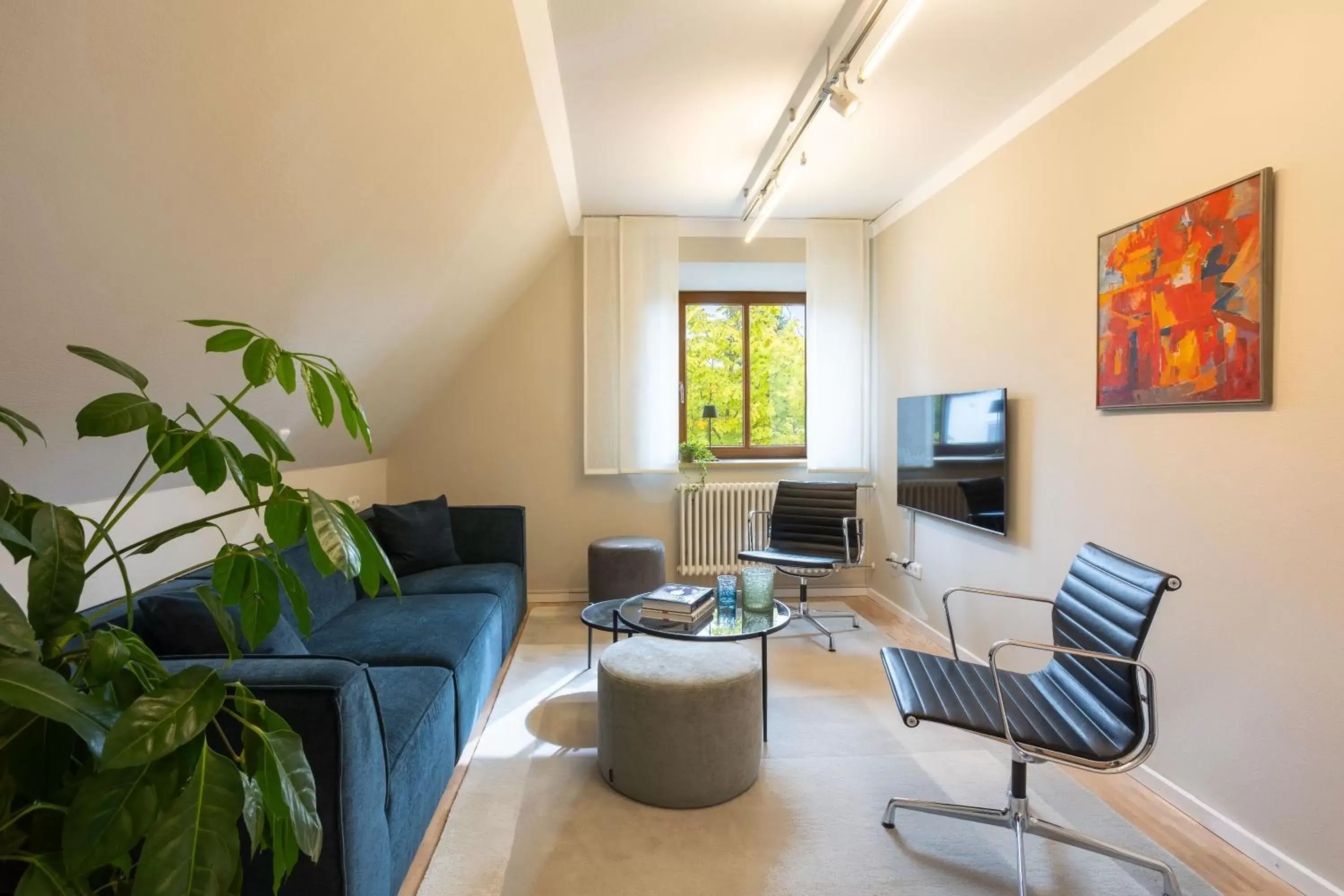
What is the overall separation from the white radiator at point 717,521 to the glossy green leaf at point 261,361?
4037mm

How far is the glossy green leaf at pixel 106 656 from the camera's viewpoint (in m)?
0.79

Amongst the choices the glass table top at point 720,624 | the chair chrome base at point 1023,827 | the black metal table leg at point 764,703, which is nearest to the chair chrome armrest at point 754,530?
the glass table top at point 720,624

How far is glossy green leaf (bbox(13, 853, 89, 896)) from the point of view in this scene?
2.26 feet

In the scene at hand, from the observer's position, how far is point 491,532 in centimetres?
428

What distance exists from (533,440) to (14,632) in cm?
427

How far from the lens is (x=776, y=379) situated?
5414 millimetres

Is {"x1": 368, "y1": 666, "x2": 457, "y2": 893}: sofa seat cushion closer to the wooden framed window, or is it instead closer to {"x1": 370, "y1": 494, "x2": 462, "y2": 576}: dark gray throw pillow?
{"x1": 370, "y1": 494, "x2": 462, "y2": 576}: dark gray throw pillow

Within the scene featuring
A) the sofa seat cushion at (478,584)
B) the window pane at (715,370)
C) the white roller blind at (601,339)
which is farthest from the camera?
the window pane at (715,370)

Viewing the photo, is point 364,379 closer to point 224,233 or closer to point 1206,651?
point 224,233

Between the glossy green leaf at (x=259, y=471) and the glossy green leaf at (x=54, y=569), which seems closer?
the glossy green leaf at (x=54, y=569)

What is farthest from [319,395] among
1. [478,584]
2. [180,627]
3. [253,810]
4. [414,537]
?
[414,537]

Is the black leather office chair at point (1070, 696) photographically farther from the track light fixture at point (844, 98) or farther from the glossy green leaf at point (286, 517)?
the track light fixture at point (844, 98)

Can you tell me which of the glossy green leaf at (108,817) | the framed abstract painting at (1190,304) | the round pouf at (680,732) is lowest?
the round pouf at (680,732)

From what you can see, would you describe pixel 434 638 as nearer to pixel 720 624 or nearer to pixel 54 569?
pixel 720 624
